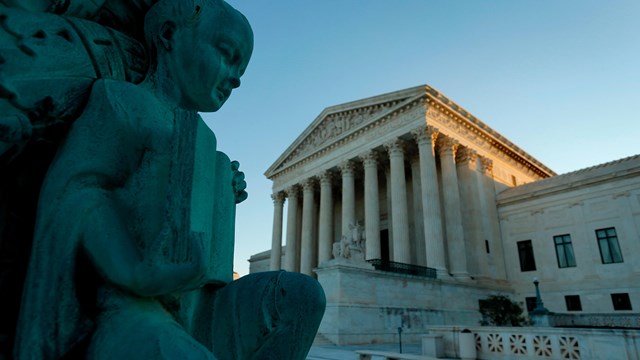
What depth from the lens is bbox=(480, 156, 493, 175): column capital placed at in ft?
97.9

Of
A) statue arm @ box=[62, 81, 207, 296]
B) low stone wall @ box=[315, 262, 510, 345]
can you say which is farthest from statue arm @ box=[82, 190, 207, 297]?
low stone wall @ box=[315, 262, 510, 345]

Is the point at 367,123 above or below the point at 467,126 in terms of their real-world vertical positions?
above

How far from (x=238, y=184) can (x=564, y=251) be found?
30.3 meters

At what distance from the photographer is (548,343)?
32.7 ft

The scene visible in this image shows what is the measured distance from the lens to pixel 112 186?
1275mm

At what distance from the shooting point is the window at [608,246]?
2395 centimetres

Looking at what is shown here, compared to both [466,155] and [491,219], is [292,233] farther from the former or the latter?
[491,219]

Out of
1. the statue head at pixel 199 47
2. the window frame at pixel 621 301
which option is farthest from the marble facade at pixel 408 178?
the statue head at pixel 199 47

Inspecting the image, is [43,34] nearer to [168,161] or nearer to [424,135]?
[168,161]

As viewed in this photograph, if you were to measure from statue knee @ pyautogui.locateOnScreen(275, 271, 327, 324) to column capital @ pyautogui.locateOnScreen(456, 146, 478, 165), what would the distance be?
2929cm

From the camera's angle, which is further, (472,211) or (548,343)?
(472,211)

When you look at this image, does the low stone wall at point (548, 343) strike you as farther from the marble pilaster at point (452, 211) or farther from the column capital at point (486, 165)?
the column capital at point (486, 165)

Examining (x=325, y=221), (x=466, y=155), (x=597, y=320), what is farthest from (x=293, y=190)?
(x=597, y=320)

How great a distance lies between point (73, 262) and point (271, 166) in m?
39.7
